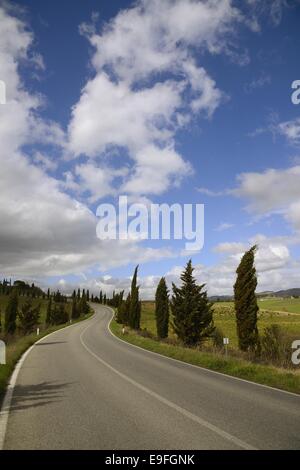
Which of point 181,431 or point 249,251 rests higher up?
point 249,251

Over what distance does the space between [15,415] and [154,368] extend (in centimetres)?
786

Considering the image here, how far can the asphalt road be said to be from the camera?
223 inches

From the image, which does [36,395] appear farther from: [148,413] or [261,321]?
[261,321]

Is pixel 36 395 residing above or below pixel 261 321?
above

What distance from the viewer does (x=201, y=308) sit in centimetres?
3509

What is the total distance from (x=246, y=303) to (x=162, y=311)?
20.9 m

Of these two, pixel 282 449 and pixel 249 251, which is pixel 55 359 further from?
pixel 249 251

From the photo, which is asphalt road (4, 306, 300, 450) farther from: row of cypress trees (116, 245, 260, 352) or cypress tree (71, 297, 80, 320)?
cypress tree (71, 297, 80, 320)

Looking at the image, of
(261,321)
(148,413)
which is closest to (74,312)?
(261,321)

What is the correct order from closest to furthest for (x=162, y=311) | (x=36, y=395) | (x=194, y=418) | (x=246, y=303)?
1. (x=194, y=418)
2. (x=36, y=395)
3. (x=246, y=303)
4. (x=162, y=311)

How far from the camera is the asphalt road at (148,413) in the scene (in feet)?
18.6

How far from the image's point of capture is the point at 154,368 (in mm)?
14734

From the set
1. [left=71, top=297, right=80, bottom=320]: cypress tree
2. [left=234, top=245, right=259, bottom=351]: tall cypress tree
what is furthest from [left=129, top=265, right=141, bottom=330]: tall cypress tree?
[left=71, top=297, right=80, bottom=320]: cypress tree
